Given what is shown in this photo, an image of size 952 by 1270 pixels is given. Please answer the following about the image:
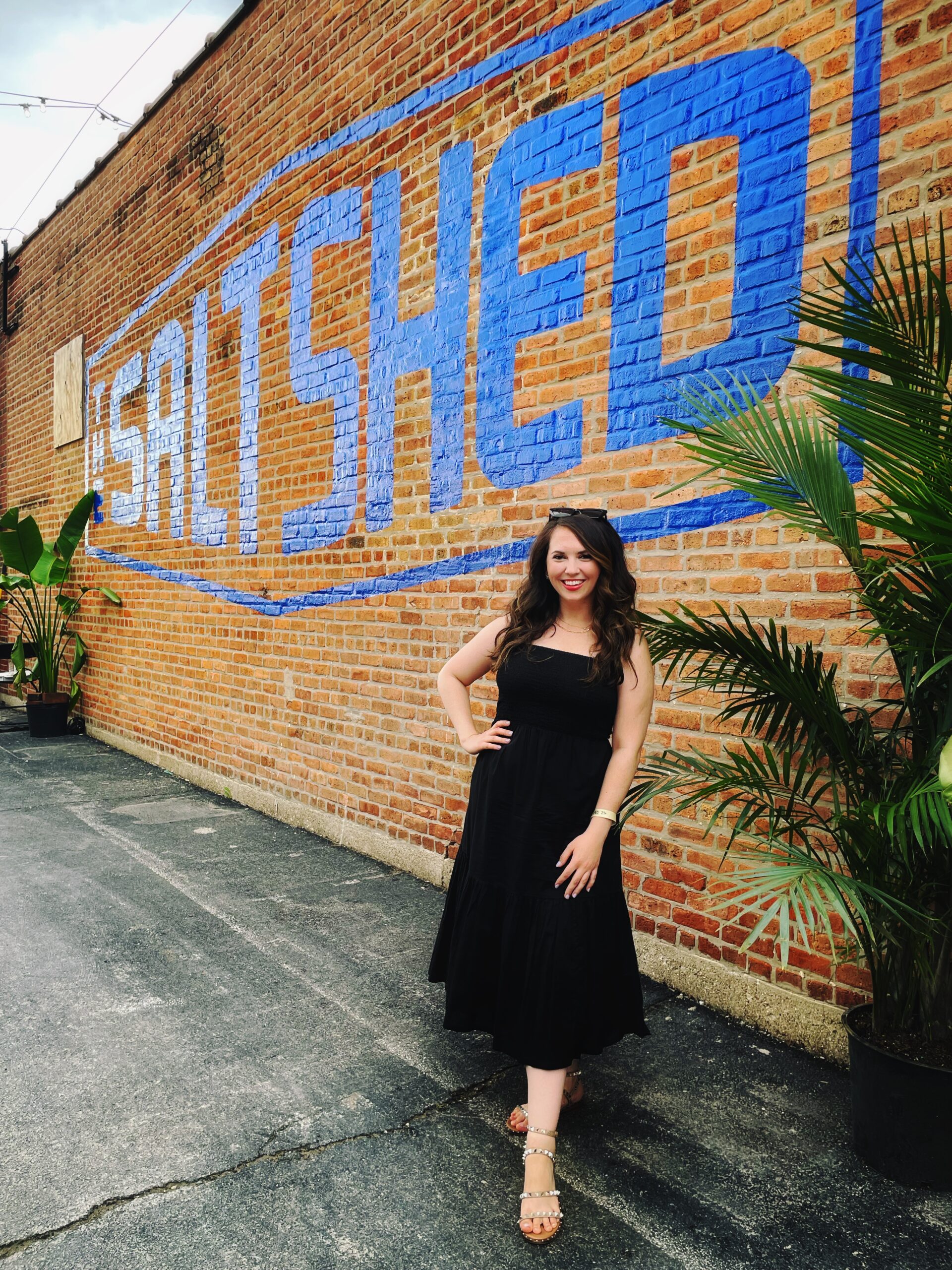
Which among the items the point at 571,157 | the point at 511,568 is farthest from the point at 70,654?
the point at 571,157

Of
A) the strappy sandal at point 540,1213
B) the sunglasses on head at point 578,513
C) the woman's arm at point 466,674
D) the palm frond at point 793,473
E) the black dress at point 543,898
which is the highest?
the palm frond at point 793,473

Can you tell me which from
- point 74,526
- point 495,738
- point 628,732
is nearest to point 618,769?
point 628,732

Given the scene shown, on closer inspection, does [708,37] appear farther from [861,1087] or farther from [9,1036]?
[9,1036]

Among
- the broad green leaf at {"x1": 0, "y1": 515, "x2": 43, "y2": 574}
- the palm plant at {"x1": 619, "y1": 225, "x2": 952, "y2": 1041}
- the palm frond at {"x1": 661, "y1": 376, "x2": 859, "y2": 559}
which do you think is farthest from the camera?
the broad green leaf at {"x1": 0, "y1": 515, "x2": 43, "y2": 574}

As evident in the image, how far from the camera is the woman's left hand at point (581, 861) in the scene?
2.39 m

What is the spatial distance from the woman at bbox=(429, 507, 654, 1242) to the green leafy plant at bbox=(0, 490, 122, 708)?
6970mm

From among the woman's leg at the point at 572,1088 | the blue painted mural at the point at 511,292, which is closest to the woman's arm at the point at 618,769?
the woman's leg at the point at 572,1088

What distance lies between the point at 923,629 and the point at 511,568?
2.34m

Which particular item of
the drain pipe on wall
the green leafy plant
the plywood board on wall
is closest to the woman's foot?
the green leafy plant

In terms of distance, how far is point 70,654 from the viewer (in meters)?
9.95

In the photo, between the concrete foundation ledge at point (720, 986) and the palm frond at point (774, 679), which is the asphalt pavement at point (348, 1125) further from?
the palm frond at point (774, 679)

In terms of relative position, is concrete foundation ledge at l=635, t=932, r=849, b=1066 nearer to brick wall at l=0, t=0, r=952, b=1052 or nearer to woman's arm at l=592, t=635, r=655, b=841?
brick wall at l=0, t=0, r=952, b=1052

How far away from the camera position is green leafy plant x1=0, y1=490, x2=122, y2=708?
9008 mm

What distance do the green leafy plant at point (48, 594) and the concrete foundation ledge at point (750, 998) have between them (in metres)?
6.67
